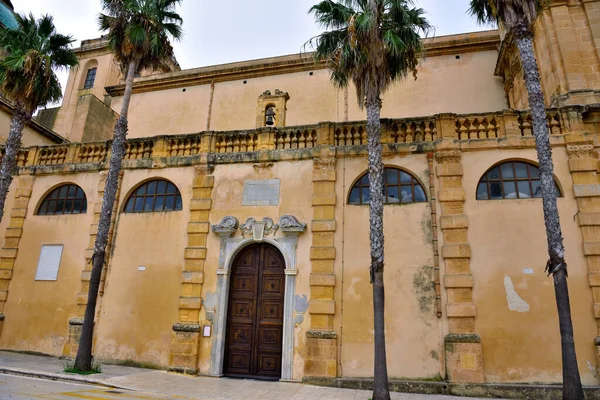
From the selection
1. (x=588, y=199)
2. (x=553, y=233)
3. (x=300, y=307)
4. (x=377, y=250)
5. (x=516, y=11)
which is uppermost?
(x=516, y=11)

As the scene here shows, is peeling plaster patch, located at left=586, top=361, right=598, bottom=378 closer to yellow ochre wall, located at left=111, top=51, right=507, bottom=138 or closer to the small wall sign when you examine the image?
the small wall sign

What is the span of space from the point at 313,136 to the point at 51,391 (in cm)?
912

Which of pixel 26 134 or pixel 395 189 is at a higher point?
pixel 26 134

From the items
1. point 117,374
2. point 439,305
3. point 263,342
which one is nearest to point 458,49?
point 439,305

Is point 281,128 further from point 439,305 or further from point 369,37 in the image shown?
point 439,305

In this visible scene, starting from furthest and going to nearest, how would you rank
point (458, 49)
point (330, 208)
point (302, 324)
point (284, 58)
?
point (284, 58), point (458, 49), point (330, 208), point (302, 324)

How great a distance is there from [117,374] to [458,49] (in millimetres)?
17124

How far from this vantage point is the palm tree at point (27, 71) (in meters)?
12.0

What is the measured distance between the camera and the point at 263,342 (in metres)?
10.8

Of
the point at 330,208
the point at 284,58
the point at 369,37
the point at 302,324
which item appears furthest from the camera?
the point at 284,58

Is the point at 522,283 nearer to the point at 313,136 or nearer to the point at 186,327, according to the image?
the point at 313,136

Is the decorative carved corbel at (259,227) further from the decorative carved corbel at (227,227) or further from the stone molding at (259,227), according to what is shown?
the decorative carved corbel at (227,227)

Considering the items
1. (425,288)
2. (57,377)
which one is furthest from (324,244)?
(57,377)

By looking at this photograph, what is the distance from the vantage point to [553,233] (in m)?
7.78
